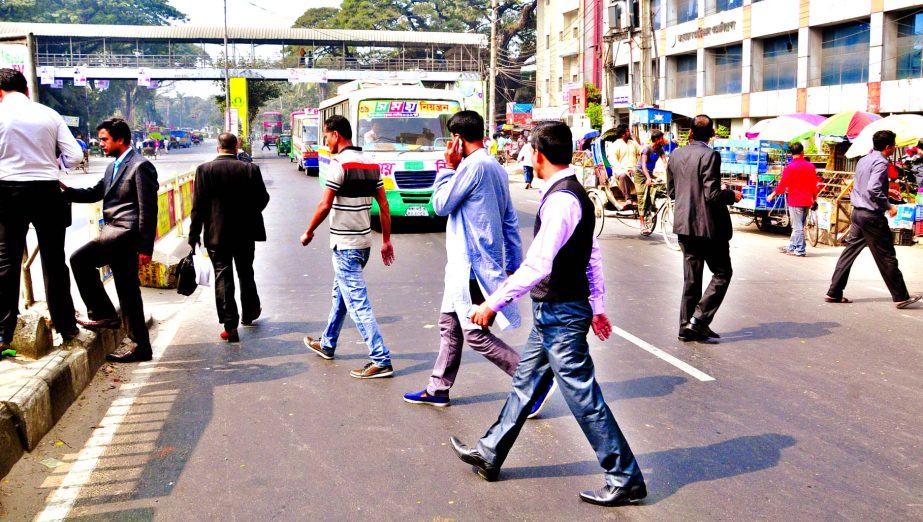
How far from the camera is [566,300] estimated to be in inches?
155

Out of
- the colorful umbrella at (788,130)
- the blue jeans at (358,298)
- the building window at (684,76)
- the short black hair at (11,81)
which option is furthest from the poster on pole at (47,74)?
the blue jeans at (358,298)

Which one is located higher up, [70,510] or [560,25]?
[560,25]

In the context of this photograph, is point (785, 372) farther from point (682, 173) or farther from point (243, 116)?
point (243, 116)

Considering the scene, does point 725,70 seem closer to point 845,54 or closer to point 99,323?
point 845,54

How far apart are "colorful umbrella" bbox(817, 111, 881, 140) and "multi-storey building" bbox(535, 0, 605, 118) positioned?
86.5 feet

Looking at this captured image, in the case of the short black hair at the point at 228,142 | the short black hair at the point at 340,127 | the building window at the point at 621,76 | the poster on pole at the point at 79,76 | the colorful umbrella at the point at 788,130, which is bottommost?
the short black hair at the point at 228,142

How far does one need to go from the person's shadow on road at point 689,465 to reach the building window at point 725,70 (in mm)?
32205

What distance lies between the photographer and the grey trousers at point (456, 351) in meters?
5.12

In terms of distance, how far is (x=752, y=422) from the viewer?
5.15m

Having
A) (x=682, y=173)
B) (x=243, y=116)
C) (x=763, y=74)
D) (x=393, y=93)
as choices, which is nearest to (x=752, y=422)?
(x=682, y=173)

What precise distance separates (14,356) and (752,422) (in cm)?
466

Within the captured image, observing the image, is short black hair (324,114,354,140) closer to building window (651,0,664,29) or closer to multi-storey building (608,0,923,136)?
multi-storey building (608,0,923,136)

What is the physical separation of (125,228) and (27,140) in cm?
89

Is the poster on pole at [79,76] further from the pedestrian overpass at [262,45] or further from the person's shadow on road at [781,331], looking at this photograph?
the person's shadow on road at [781,331]
